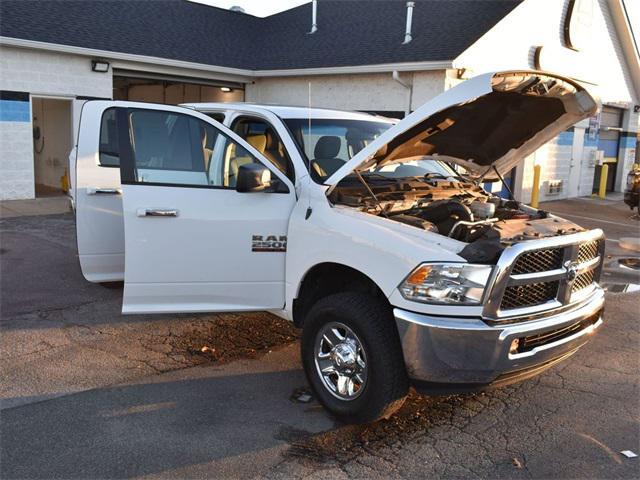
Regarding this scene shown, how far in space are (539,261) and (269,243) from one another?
6.20 ft

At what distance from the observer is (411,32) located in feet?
48.9

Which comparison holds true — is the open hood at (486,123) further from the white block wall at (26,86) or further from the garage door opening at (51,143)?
the garage door opening at (51,143)

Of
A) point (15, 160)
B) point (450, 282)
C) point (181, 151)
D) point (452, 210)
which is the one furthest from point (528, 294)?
Answer: point (15, 160)

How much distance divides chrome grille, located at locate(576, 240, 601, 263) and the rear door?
203cm

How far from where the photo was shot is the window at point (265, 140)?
471 cm

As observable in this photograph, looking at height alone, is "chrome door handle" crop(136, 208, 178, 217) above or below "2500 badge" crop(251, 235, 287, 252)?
above

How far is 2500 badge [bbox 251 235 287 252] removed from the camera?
14.4ft

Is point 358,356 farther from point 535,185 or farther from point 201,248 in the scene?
point 535,185

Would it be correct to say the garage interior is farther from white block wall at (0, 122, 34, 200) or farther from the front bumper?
the front bumper

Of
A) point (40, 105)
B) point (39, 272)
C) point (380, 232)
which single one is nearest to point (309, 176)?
point (380, 232)

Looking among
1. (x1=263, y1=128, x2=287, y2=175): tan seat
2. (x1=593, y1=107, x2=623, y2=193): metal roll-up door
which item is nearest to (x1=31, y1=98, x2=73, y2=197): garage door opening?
(x1=263, y1=128, x2=287, y2=175): tan seat

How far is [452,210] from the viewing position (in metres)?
4.32

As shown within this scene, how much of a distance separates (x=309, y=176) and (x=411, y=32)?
38.6 ft

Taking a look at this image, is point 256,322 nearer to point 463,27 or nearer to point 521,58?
point 463,27
